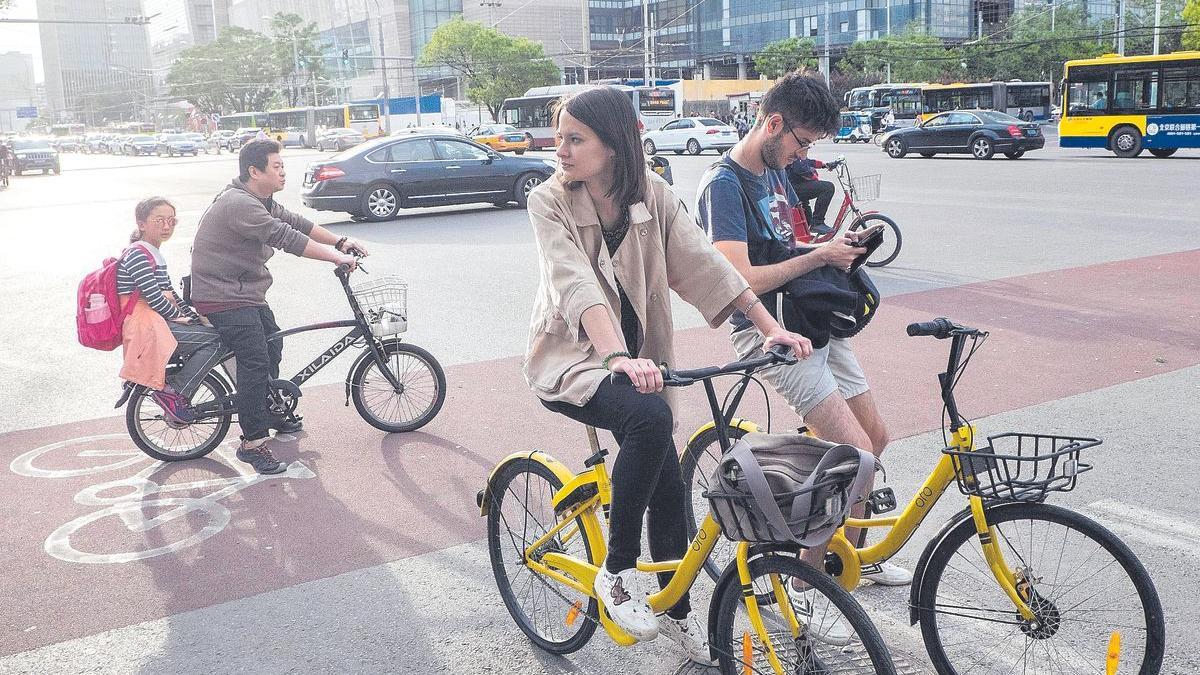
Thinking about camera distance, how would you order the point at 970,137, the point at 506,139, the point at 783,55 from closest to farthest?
the point at 970,137 < the point at 506,139 < the point at 783,55

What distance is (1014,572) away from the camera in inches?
104

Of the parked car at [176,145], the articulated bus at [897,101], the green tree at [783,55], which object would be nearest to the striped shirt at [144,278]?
the articulated bus at [897,101]

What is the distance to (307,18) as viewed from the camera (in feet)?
389

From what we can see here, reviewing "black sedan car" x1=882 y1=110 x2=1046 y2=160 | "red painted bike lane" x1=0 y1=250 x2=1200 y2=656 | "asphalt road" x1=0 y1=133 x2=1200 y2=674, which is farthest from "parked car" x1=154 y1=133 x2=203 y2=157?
"red painted bike lane" x1=0 y1=250 x2=1200 y2=656

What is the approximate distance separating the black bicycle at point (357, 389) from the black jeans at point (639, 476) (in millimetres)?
3042

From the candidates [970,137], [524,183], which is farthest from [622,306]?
[970,137]

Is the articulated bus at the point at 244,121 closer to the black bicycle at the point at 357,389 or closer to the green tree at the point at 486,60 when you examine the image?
the green tree at the point at 486,60

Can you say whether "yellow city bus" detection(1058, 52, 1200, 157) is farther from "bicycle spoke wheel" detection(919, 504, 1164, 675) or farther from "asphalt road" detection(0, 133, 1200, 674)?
"bicycle spoke wheel" detection(919, 504, 1164, 675)

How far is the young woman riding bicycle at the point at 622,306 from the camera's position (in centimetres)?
267

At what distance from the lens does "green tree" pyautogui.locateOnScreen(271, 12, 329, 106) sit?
94875 mm

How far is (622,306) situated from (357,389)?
10.7 ft

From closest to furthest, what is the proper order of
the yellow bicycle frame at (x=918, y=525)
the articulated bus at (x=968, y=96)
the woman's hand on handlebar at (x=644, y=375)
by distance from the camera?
the woman's hand on handlebar at (x=644, y=375) → the yellow bicycle frame at (x=918, y=525) → the articulated bus at (x=968, y=96)

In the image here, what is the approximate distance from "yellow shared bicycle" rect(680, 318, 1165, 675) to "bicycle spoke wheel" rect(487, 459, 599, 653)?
2.29 feet

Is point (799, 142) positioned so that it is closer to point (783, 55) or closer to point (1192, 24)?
point (1192, 24)
